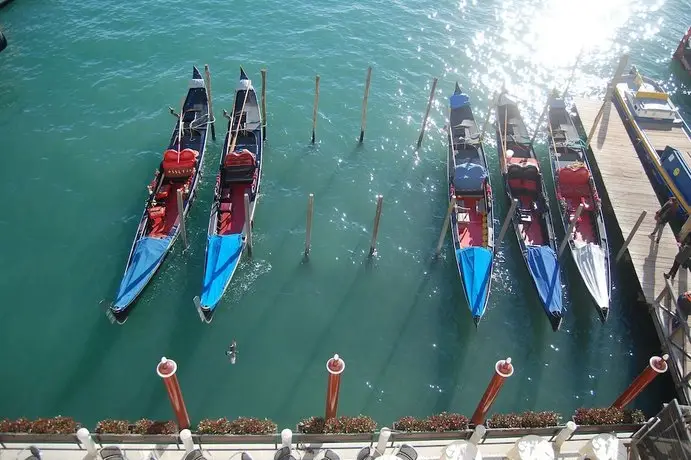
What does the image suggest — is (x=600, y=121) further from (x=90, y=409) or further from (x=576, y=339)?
(x=90, y=409)

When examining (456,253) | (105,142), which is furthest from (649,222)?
(105,142)

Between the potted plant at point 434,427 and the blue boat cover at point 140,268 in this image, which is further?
the blue boat cover at point 140,268

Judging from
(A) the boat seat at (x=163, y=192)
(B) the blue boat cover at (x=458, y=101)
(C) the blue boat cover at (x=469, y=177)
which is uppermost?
(B) the blue boat cover at (x=458, y=101)

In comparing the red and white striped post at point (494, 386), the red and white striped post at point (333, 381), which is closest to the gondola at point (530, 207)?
the red and white striped post at point (494, 386)

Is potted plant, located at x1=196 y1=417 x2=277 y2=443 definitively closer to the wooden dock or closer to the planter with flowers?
the planter with flowers

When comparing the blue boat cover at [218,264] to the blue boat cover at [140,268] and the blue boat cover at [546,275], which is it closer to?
the blue boat cover at [140,268]

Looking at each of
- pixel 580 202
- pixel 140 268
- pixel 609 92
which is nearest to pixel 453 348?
pixel 580 202

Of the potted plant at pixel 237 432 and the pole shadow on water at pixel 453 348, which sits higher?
the potted plant at pixel 237 432
